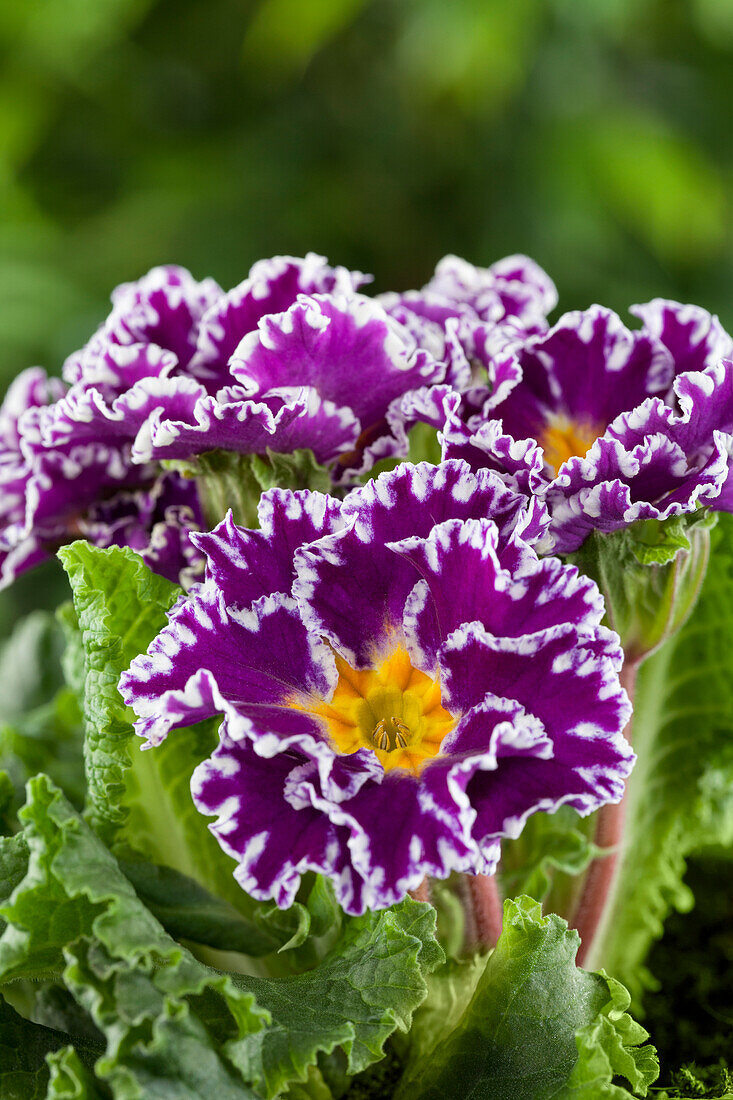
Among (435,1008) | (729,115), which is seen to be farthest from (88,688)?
(729,115)

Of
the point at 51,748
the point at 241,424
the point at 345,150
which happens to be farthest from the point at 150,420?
the point at 345,150

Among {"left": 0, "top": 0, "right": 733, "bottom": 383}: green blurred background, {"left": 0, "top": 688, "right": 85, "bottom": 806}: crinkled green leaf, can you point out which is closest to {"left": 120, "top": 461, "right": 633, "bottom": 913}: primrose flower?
{"left": 0, "top": 688, "right": 85, "bottom": 806}: crinkled green leaf

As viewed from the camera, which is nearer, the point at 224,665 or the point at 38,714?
the point at 224,665

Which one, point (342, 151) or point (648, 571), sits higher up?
point (342, 151)

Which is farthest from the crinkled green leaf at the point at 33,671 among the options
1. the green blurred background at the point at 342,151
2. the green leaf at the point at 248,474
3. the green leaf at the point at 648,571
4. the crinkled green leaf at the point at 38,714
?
the green blurred background at the point at 342,151

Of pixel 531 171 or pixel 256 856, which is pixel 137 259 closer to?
pixel 531 171

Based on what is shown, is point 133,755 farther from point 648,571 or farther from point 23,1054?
point 648,571
